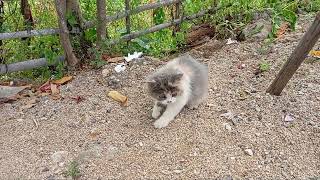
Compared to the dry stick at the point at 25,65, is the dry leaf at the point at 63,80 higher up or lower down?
lower down

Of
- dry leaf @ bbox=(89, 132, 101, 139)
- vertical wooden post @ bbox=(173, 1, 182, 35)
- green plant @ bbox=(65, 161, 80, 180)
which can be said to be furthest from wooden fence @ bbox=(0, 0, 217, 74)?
green plant @ bbox=(65, 161, 80, 180)

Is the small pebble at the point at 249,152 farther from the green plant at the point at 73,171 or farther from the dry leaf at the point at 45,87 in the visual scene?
the dry leaf at the point at 45,87

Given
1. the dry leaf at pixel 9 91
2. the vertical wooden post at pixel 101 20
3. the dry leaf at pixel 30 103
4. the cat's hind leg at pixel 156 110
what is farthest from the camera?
the vertical wooden post at pixel 101 20

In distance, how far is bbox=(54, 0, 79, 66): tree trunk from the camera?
15.9 ft

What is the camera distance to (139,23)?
6113mm

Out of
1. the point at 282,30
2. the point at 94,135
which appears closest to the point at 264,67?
the point at 282,30

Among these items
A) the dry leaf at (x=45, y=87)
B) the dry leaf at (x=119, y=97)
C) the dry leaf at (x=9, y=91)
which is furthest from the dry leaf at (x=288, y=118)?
the dry leaf at (x=9, y=91)

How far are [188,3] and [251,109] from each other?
241cm

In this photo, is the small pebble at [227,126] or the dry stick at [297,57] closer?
the dry stick at [297,57]

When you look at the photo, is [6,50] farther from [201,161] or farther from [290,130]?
[290,130]

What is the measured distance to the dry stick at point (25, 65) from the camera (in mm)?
5027

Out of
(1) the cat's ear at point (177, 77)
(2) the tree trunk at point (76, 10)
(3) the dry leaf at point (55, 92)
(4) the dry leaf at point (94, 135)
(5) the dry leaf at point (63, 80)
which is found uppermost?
(2) the tree trunk at point (76, 10)

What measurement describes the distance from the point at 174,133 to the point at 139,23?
2413 millimetres

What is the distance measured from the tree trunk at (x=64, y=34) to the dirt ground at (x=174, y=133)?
0.25 metres
